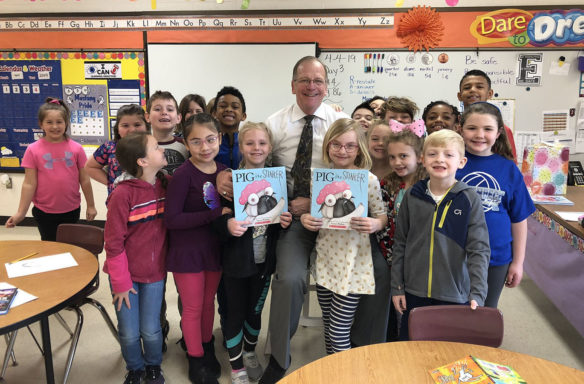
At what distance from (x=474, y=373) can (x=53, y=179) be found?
3.00 metres

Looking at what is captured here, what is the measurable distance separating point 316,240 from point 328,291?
0.98 ft

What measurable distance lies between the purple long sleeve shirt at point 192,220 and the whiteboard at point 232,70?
8.55ft

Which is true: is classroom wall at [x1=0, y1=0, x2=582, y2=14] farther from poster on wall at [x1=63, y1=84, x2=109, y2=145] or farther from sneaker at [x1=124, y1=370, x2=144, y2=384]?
sneaker at [x1=124, y1=370, x2=144, y2=384]

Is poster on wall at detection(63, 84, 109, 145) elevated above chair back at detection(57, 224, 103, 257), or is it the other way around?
poster on wall at detection(63, 84, 109, 145)

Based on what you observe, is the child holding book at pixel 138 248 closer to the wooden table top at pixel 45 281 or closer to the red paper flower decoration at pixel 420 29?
the wooden table top at pixel 45 281

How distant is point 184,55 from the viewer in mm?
4516

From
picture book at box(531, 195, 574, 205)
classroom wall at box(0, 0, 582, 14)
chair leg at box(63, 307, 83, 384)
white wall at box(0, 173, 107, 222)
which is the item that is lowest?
chair leg at box(63, 307, 83, 384)

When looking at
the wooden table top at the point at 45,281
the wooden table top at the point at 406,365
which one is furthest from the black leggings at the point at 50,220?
the wooden table top at the point at 406,365

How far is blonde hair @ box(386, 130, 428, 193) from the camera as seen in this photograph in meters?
1.99

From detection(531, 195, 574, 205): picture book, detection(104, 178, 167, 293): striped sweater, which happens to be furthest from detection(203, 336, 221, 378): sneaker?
detection(531, 195, 574, 205): picture book

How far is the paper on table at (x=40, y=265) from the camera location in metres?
1.85

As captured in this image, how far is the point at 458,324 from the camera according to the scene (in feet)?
4.85

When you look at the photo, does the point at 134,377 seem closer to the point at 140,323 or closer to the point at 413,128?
the point at 140,323

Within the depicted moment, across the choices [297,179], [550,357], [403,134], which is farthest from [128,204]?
[550,357]
